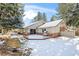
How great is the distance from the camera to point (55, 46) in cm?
186

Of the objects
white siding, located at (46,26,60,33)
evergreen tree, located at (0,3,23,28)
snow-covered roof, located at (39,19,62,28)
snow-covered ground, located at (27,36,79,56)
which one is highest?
evergreen tree, located at (0,3,23,28)

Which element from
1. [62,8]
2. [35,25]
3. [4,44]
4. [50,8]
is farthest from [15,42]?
[62,8]

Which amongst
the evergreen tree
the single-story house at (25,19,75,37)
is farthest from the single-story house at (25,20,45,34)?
the evergreen tree

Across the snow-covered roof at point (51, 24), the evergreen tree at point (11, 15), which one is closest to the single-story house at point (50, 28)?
the snow-covered roof at point (51, 24)

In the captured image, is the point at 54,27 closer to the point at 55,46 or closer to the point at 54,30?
the point at 54,30

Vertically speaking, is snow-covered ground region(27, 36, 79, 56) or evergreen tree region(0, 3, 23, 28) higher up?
evergreen tree region(0, 3, 23, 28)

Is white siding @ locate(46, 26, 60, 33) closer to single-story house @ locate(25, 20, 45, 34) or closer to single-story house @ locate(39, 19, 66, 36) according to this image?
single-story house @ locate(39, 19, 66, 36)

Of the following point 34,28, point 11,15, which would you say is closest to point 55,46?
point 34,28

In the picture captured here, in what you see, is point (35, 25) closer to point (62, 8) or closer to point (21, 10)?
point (21, 10)

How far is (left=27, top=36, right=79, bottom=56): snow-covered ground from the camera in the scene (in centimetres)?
185

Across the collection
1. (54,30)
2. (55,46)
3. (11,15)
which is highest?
(11,15)

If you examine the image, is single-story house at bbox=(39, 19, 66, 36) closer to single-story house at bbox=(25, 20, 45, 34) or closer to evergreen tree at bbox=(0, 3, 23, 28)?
single-story house at bbox=(25, 20, 45, 34)

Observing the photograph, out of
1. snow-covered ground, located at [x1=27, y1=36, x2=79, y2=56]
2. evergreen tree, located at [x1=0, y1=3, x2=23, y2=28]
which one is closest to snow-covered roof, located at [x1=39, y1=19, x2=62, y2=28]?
snow-covered ground, located at [x1=27, y1=36, x2=79, y2=56]

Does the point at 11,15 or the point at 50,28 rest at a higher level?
the point at 11,15
